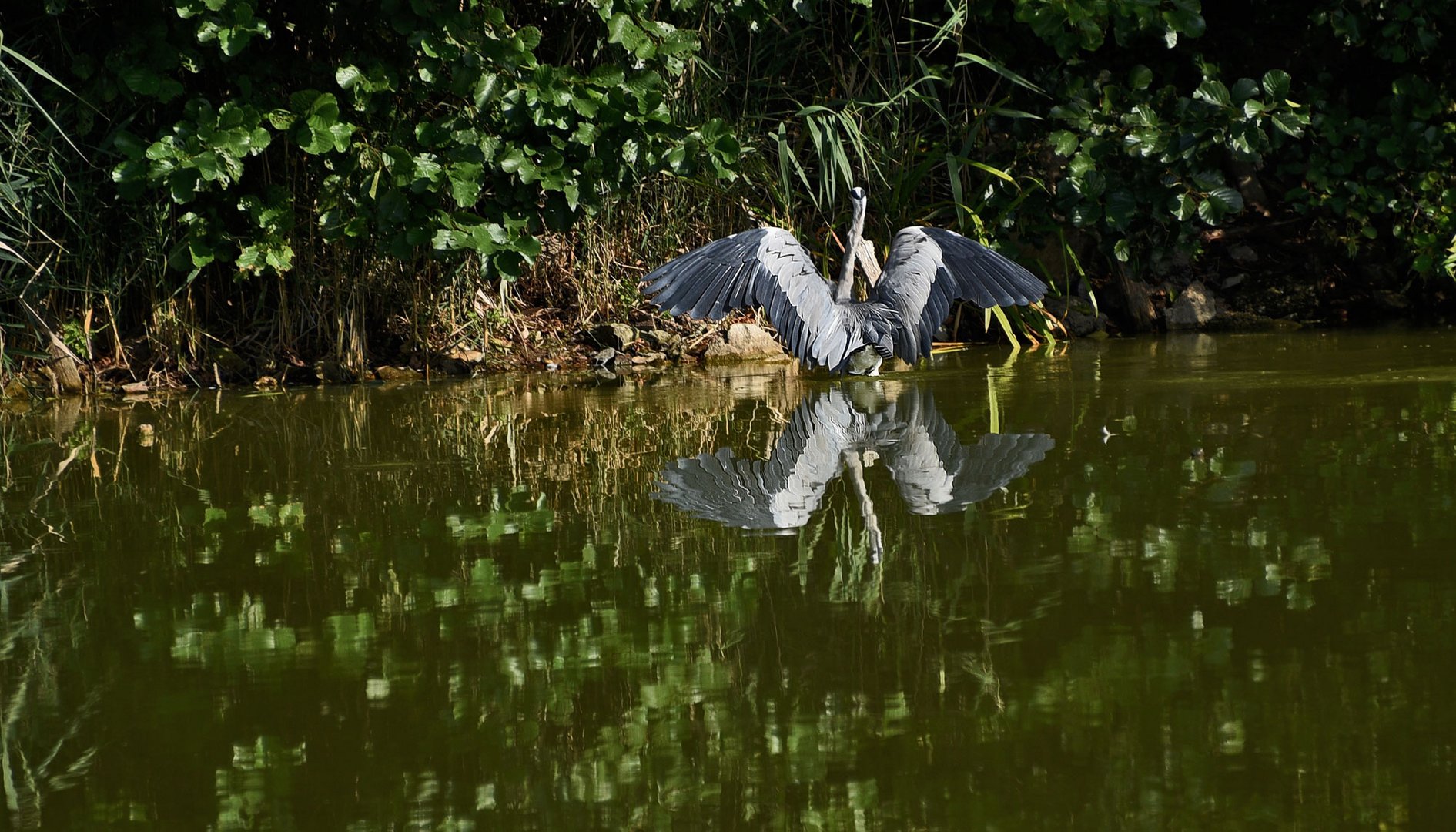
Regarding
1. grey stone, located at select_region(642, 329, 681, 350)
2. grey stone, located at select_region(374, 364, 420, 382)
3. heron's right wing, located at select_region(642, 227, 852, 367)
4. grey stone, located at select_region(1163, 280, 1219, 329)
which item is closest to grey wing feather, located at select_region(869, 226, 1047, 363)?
heron's right wing, located at select_region(642, 227, 852, 367)

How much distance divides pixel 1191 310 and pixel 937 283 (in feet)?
6.80

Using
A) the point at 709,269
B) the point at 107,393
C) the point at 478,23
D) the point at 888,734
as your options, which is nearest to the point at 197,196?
the point at 107,393

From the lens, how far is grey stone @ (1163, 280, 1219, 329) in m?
6.54

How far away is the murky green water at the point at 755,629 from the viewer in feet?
5.22

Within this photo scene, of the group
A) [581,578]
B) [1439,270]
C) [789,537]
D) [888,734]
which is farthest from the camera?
[1439,270]

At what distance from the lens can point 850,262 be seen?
17.4 feet

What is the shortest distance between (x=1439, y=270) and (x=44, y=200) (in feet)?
17.8

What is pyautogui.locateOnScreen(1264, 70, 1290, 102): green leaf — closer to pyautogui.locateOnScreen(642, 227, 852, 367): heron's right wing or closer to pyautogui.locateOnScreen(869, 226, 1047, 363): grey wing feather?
pyautogui.locateOnScreen(869, 226, 1047, 363): grey wing feather

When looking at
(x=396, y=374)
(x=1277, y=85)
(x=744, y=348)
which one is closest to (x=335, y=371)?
(x=396, y=374)

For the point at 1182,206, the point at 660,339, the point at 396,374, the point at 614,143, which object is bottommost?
the point at 396,374

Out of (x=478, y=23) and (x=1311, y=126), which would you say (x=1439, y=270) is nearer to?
(x=1311, y=126)

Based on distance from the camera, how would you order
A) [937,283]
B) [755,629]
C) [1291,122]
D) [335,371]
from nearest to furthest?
[755,629], [937,283], [335,371], [1291,122]

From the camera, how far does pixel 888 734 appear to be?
1707 mm

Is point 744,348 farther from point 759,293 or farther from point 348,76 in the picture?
point 348,76
